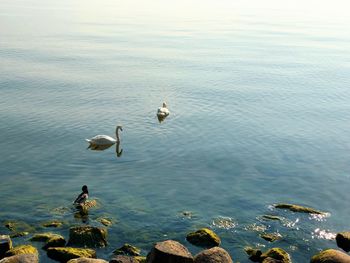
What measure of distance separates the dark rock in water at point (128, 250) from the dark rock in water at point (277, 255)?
6030 mm

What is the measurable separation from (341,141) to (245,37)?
2935 inches

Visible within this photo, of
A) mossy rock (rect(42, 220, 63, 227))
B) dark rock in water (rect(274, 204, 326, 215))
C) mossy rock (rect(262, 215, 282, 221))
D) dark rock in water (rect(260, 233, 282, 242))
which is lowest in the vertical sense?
dark rock in water (rect(260, 233, 282, 242))

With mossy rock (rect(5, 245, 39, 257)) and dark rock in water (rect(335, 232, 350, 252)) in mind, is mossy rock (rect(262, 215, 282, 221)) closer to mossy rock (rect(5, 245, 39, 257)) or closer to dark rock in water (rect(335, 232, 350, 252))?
dark rock in water (rect(335, 232, 350, 252))

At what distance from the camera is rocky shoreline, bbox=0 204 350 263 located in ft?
69.1

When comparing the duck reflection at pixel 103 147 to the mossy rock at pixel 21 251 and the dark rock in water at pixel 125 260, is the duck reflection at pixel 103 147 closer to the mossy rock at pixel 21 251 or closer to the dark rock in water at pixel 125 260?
the mossy rock at pixel 21 251

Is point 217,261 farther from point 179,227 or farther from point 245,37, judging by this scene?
point 245,37

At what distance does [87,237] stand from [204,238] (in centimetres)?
581

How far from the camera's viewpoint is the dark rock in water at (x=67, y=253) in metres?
22.1

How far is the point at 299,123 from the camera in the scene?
1879 inches

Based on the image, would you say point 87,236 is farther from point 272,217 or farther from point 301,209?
point 301,209

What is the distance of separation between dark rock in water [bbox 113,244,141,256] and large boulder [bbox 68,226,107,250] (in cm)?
91

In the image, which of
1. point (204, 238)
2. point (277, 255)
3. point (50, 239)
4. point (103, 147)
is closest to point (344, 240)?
point (277, 255)

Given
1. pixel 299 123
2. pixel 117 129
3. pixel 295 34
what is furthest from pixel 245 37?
pixel 117 129

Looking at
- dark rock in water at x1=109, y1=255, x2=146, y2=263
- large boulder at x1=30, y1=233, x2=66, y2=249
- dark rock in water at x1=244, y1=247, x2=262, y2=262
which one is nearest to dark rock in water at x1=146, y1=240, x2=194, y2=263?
dark rock in water at x1=109, y1=255, x2=146, y2=263
